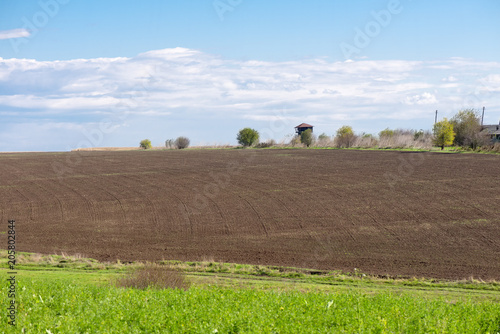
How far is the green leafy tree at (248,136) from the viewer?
109688 mm

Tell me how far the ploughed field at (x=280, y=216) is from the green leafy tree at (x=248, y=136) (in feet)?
198

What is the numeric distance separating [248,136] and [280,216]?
81.2 meters

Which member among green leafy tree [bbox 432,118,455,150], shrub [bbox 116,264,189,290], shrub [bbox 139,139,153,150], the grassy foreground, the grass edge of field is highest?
green leafy tree [bbox 432,118,455,150]

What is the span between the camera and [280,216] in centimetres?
2923

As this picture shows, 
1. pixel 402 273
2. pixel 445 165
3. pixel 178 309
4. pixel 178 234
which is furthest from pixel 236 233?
pixel 445 165

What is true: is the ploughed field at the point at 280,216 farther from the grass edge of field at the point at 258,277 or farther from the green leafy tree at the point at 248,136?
the green leafy tree at the point at 248,136

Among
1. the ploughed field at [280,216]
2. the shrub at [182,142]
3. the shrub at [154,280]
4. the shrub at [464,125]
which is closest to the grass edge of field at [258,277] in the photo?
the shrub at [154,280]

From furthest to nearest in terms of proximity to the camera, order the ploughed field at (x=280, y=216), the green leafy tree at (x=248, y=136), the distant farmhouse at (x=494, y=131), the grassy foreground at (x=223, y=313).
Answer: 1. the green leafy tree at (x=248, y=136)
2. the distant farmhouse at (x=494, y=131)
3. the ploughed field at (x=280, y=216)
4. the grassy foreground at (x=223, y=313)

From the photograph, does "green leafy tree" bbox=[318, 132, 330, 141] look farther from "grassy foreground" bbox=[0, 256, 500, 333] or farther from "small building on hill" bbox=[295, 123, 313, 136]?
"grassy foreground" bbox=[0, 256, 500, 333]

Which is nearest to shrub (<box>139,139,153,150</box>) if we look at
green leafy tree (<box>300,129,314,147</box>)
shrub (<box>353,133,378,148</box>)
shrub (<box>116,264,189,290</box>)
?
green leafy tree (<box>300,129,314,147</box>)

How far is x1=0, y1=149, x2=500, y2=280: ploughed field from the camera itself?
70.7 ft

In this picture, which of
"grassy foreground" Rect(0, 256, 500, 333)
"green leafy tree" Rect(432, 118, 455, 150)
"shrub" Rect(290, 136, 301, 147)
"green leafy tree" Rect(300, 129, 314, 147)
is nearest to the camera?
"grassy foreground" Rect(0, 256, 500, 333)

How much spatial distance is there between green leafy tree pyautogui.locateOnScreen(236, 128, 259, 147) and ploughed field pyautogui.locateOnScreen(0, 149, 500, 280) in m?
60.4

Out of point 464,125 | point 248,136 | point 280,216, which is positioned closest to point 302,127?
point 248,136
